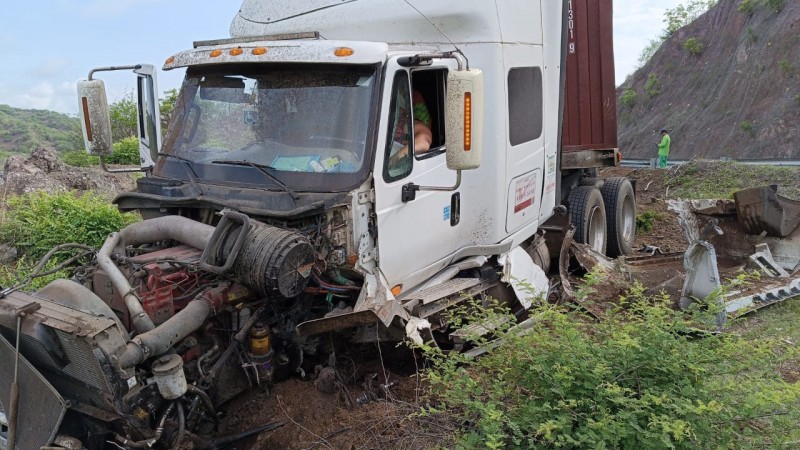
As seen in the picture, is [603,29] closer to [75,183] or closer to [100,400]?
[100,400]

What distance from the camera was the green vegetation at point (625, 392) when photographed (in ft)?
9.45

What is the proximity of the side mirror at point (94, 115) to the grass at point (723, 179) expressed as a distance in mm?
9674

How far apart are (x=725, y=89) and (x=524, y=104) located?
→ 26017 millimetres

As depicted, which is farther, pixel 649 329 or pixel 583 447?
pixel 649 329

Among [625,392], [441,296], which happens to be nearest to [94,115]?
[441,296]

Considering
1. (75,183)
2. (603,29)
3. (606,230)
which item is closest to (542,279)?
(606,230)

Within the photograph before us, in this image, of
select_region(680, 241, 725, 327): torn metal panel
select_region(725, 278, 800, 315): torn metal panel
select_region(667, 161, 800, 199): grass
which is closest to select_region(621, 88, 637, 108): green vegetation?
select_region(667, 161, 800, 199): grass

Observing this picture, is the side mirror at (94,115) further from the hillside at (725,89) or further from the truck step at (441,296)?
the hillside at (725,89)

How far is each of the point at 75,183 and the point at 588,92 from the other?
7739 millimetres

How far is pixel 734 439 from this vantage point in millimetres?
3018

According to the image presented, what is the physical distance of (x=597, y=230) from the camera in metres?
7.80

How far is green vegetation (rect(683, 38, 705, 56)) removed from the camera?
30.5 m

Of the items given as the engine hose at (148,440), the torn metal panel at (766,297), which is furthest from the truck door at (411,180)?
the torn metal panel at (766,297)

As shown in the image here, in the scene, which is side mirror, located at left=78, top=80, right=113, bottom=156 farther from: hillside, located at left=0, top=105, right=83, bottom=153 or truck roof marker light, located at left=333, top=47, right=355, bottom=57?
hillside, located at left=0, top=105, right=83, bottom=153
